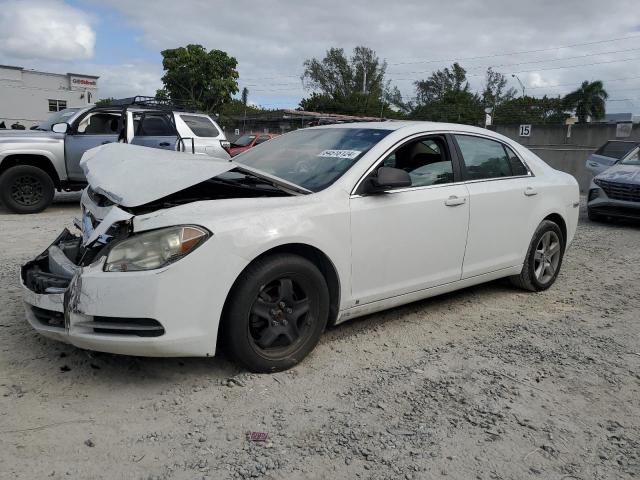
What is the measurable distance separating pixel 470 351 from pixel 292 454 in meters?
1.72

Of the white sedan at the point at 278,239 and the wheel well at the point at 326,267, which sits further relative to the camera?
the wheel well at the point at 326,267

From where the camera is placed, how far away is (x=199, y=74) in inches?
1924

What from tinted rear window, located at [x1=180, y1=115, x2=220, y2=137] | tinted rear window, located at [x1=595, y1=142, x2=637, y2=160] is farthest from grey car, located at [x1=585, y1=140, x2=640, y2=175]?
tinted rear window, located at [x1=180, y1=115, x2=220, y2=137]

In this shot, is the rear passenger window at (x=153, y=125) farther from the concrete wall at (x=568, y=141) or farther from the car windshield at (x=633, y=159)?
the concrete wall at (x=568, y=141)

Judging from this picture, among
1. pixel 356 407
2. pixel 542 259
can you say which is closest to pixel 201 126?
pixel 542 259

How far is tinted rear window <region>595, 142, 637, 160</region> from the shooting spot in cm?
1311

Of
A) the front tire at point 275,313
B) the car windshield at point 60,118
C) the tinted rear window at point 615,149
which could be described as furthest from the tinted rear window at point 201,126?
the tinted rear window at point 615,149

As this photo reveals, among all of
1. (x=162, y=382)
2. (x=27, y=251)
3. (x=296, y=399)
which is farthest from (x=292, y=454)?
(x=27, y=251)

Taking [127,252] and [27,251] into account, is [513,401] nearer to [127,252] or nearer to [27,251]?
[127,252]

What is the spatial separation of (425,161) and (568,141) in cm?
2382

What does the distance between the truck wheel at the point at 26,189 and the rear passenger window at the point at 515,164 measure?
7.25 m

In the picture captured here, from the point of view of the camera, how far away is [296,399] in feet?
9.86

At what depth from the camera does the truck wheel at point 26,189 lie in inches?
336

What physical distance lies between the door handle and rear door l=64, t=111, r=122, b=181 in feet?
22.5
